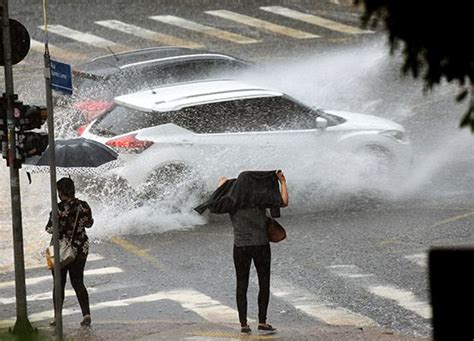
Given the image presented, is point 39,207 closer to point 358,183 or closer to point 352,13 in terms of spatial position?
point 358,183

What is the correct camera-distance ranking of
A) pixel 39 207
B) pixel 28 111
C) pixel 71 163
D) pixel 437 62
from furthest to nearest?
pixel 39 207 → pixel 71 163 → pixel 28 111 → pixel 437 62

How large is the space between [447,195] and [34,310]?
7.14 meters

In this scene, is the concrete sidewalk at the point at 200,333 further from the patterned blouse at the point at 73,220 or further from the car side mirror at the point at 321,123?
the car side mirror at the point at 321,123

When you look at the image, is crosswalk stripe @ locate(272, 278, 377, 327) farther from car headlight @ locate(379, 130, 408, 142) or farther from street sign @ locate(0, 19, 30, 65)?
car headlight @ locate(379, 130, 408, 142)

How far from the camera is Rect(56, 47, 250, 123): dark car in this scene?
19.8 m

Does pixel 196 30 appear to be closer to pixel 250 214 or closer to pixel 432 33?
pixel 250 214

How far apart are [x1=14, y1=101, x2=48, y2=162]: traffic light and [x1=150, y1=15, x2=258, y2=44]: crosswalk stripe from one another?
1626cm

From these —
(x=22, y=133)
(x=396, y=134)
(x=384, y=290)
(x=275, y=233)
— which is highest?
(x=22, y=133)

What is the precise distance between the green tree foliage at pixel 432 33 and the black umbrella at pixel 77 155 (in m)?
8.47

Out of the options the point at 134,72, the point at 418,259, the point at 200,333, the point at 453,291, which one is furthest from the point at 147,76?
the point at 453,291

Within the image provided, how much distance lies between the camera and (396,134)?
59.8 feet

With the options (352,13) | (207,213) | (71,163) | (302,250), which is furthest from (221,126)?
(352,13)

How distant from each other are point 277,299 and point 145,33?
55.9ft

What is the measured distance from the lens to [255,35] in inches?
1151
